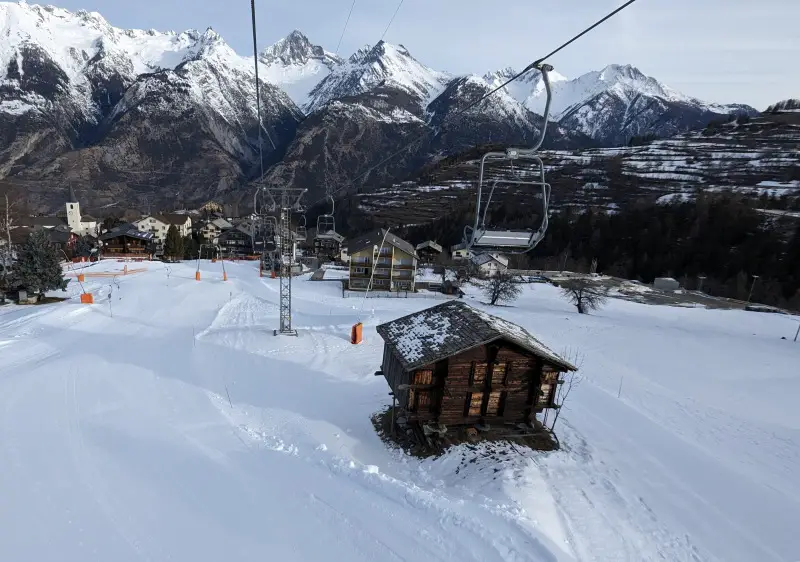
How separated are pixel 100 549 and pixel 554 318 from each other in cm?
3110

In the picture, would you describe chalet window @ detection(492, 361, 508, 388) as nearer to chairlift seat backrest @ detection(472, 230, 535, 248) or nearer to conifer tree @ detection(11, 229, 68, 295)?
chairlift seat backrest @ detection(472, 230, 535, 248)

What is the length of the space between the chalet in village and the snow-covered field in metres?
1.29

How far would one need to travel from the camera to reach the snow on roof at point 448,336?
11055 mm

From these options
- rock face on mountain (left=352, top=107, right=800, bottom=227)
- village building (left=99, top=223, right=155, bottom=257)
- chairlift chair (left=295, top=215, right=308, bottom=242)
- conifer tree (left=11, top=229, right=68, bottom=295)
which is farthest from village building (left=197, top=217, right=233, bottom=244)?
chairlift chair (left=295, top=215, right=308, bottom=242)

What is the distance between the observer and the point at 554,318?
1264 inches

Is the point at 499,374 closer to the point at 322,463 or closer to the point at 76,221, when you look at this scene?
the point at 322,463

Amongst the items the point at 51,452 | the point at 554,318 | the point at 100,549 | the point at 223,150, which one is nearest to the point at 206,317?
the point at 51,452

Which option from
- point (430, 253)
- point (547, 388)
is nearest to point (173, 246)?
point (430, 253)

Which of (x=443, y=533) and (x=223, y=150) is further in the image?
(x=223, y=150)

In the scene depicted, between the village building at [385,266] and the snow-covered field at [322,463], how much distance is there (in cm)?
2020

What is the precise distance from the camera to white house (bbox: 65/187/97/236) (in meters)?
84.8

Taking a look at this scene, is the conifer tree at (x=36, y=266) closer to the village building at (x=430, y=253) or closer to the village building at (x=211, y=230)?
the village building at (x=430, y=253)

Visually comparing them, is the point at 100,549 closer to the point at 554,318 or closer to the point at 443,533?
the point at 443,533

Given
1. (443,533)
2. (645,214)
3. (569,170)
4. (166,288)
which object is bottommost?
(166,288)
